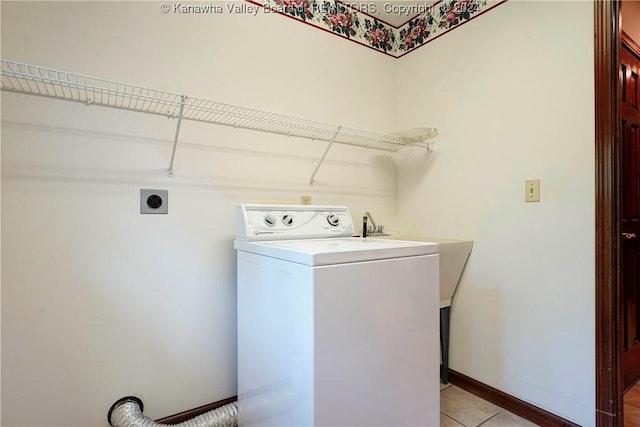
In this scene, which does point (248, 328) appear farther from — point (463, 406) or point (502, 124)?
point (502, 124)

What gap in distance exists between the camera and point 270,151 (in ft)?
5.98

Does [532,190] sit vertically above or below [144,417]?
above

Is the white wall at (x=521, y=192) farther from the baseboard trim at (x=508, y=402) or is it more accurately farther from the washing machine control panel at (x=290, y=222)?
the washing machine control panel at (x=290, y=222)

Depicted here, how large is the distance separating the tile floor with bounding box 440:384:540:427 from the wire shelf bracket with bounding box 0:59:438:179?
1469mm

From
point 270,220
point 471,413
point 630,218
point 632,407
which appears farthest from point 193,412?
point 630,218

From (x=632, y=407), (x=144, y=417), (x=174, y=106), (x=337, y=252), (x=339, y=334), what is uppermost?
(x=174, y=106)

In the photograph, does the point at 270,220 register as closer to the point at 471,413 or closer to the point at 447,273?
the point at 447,273

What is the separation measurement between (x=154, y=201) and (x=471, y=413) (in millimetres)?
1932

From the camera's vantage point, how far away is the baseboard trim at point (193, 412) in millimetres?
1496

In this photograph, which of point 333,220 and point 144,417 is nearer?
point 144,417

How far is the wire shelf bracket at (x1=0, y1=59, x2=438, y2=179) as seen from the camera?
122 cm

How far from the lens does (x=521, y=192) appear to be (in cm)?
165

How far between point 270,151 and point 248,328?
96 centimetres

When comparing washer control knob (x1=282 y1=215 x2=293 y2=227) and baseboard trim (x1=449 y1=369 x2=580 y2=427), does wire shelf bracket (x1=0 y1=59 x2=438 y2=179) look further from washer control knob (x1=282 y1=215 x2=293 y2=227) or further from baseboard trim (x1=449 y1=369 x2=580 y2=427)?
baseboard trim (x1=449 y1=369 x2=580 y2=427)
